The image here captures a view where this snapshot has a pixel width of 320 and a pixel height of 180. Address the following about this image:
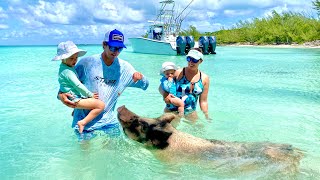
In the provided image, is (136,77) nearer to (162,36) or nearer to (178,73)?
(178,73)

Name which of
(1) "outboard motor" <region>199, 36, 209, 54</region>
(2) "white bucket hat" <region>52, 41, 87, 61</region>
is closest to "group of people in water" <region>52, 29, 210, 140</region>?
(2) "white bucket hat" <region>52, 41, 87, 61</region>

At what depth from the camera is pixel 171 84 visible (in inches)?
217

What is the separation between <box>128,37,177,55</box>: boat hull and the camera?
36562 millimetres

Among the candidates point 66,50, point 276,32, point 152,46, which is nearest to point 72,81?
point 66,50

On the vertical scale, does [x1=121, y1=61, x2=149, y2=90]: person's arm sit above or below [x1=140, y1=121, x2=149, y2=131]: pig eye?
above

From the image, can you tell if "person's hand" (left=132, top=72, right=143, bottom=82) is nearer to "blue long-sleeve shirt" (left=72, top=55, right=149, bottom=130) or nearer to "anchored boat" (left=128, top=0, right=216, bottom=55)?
"blue long-sleeve shirt" (left=72, top=55, right=149, bottom=130)

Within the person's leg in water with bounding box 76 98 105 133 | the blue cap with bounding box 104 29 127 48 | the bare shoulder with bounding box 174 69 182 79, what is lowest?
the person's leg in water with bounding box 76 98 105 133

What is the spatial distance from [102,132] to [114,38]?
1.20 metres

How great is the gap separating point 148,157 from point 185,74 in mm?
1548

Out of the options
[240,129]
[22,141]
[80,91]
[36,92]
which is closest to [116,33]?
[80,91]

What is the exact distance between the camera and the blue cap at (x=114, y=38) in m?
3.88

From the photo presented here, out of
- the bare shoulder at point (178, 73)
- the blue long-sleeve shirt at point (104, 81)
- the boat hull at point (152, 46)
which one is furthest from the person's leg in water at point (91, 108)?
the boat hull at point (152, 46)

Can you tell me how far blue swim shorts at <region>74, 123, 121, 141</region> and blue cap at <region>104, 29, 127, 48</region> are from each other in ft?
3.42

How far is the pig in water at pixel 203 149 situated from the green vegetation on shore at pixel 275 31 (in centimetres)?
4835
